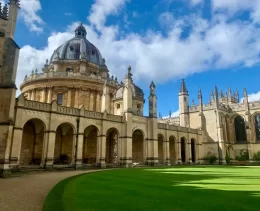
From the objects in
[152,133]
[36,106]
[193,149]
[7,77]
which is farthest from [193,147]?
[7,77]

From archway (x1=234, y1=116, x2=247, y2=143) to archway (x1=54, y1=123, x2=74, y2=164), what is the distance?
138 feet

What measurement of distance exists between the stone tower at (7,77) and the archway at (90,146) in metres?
16.1

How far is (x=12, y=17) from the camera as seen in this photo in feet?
67.3

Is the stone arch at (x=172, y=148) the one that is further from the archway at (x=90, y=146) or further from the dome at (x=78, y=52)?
the dome at (x=78, y=52)

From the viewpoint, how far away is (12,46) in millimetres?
19719

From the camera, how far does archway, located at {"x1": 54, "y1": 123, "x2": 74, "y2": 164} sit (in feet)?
104

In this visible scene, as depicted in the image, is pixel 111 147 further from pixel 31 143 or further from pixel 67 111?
pixel 31 143

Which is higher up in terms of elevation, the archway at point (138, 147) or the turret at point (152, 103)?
the turret at point (152, 103)

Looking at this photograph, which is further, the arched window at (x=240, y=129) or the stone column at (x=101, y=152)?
the arched window at (x=240, y=129)

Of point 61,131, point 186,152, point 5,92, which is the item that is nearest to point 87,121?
point 61,131

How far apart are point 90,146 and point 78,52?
22.6m

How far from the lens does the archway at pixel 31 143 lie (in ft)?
93.8

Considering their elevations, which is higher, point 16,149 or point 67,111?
point 67,111

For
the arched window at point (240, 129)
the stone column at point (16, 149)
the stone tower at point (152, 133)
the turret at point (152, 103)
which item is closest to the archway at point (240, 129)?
the arched window at point (240, 129)
